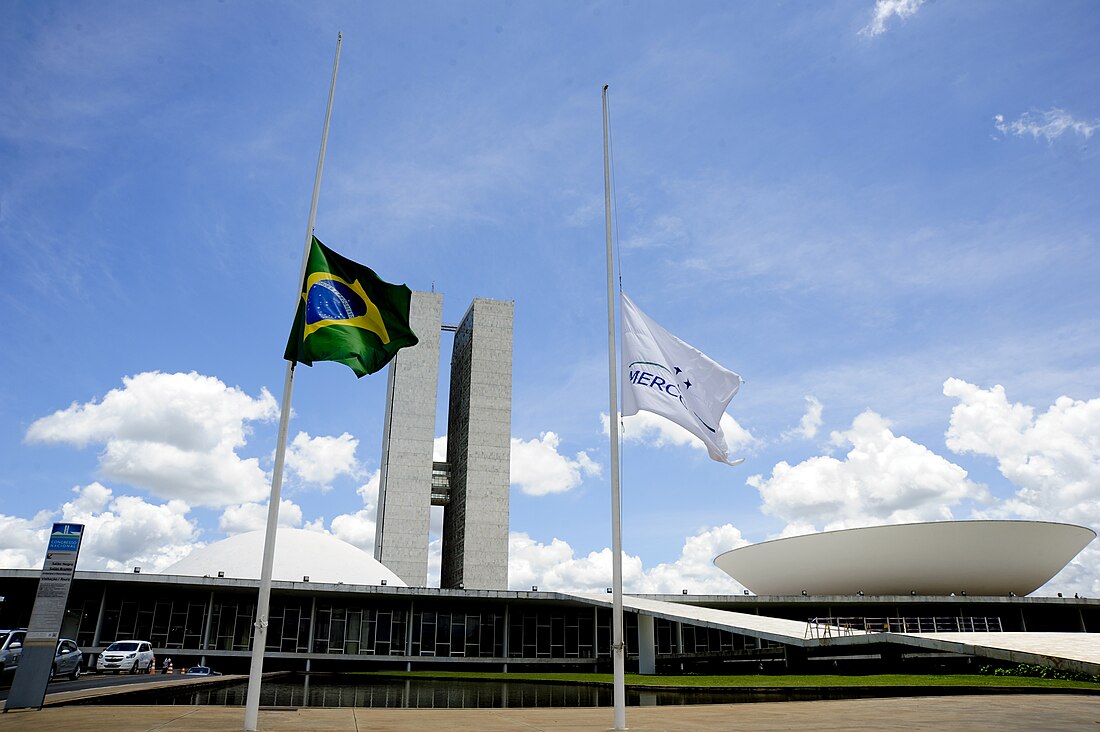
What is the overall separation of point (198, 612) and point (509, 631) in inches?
621

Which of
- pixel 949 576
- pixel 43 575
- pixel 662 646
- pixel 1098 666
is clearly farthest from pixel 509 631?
pixel 43 575

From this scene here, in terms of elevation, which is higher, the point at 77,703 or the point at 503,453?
the point at 503,453

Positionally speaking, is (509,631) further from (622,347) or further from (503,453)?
(622,347)

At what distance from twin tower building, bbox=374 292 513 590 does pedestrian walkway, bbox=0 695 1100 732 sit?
53.7m

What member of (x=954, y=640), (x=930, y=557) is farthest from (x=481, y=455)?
(x=954, y=640)

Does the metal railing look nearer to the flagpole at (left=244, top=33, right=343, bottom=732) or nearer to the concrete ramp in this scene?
the concrete ramp

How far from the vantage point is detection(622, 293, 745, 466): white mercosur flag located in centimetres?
1175

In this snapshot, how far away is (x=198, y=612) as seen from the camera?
132ft

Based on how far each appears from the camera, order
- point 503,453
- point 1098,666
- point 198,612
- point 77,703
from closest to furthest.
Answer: point 77,703, point 1098,666, point 198,612, point 503,453

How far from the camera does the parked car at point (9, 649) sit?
18172mm

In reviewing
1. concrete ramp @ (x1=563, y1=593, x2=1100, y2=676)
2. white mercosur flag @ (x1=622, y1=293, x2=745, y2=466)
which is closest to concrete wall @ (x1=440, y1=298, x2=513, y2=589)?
concrete ramp @ (x1=563, y1=593, x2=1100, y2=676)

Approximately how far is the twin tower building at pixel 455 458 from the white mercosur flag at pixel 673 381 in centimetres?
5529

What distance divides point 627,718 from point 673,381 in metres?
4.91

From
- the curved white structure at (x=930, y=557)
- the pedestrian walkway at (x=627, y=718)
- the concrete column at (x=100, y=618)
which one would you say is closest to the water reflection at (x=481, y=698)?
the pedestrian walkway at (x=627, y=718)
